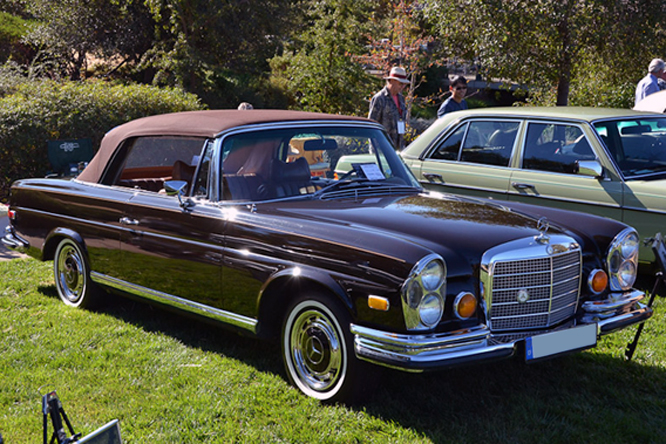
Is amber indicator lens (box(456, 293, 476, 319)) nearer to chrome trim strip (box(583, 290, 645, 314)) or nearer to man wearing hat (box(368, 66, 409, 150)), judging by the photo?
Result: chrome trim strip (box(583, 290, 645, 314))

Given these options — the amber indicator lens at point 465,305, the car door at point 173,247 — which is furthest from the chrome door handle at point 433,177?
the amber indicator lens at point 465,305

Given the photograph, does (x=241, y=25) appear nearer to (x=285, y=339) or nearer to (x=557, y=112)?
(x=557, y=112)

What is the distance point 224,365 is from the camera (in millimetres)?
4488

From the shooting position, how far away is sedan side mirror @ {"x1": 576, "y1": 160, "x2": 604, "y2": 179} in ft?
20.3

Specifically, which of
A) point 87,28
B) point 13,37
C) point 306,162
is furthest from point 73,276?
point 13,37

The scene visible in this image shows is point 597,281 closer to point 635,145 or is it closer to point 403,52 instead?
point 635,145

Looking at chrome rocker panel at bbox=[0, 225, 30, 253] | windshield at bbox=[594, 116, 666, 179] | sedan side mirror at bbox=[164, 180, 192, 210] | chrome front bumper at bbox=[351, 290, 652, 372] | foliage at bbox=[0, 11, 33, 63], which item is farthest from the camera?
foliage at bbox=[0, 11, 33, 63]

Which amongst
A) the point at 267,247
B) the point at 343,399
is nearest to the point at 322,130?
the point at 267,247

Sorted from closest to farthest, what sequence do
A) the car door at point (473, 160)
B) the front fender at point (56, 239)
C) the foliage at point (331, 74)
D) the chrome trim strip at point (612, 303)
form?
the chrome trim strip at point (612, 303)
the front fender at point (56, 239)
the car door at point (473, 160)
the foliage at point (331, 74)

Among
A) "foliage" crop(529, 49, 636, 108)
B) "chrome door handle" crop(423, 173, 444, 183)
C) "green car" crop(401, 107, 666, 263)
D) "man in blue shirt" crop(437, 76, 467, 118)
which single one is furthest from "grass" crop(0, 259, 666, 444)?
"foliage" crop(529, 49, 636, 108)

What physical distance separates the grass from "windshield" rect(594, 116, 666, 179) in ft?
5.54

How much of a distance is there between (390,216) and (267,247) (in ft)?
2.43

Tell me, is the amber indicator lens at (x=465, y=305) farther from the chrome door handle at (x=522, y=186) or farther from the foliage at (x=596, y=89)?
the foliage at (x=596, y=89)

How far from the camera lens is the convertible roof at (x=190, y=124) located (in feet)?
15.6
